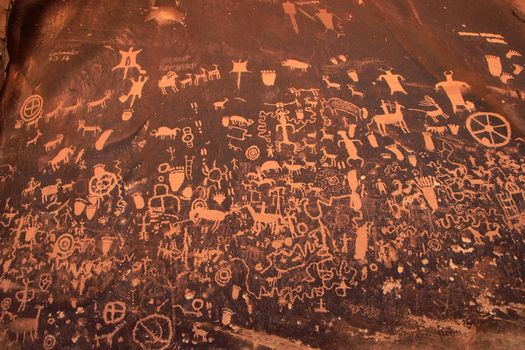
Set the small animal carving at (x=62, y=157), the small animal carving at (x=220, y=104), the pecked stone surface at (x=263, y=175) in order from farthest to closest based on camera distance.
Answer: the small animal carving at (x=220, y=104) < the small animal carving at (x=62, y=157) < the pecked stone surface at (x=263, y=175)

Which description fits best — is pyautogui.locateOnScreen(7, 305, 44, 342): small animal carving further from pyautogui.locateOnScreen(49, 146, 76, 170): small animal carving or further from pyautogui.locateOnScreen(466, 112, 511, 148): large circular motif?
pyautogui.locateOnScreen(466, 112, 511, 148): large circular motif

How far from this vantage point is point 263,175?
8.27 feet

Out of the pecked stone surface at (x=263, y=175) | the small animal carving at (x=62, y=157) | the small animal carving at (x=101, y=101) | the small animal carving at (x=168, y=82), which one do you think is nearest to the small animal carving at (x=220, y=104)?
the pecked stone surface at (x=263, y=175)

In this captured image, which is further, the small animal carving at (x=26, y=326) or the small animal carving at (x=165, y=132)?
the small animal carving at (x=165, y=132)

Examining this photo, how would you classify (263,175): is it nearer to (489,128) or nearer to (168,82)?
(168,82)

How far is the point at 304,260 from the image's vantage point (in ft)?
7.55

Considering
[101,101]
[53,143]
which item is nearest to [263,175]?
[101,101]

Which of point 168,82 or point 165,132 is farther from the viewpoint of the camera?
point 168,82

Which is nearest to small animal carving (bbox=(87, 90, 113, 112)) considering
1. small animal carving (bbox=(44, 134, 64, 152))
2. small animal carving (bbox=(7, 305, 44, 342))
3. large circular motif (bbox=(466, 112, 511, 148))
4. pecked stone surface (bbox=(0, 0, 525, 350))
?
pecked stone surface (bbox=(0, 0, 525, 350))

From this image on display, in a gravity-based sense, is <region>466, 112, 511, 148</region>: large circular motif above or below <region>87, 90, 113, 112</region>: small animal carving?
above

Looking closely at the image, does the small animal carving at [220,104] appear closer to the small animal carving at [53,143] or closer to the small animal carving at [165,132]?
the small animal carving at [165,132]

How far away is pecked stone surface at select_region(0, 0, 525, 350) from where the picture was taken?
2211 mm

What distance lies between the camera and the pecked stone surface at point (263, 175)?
221 cm

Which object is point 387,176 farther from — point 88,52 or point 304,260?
point 88,52
